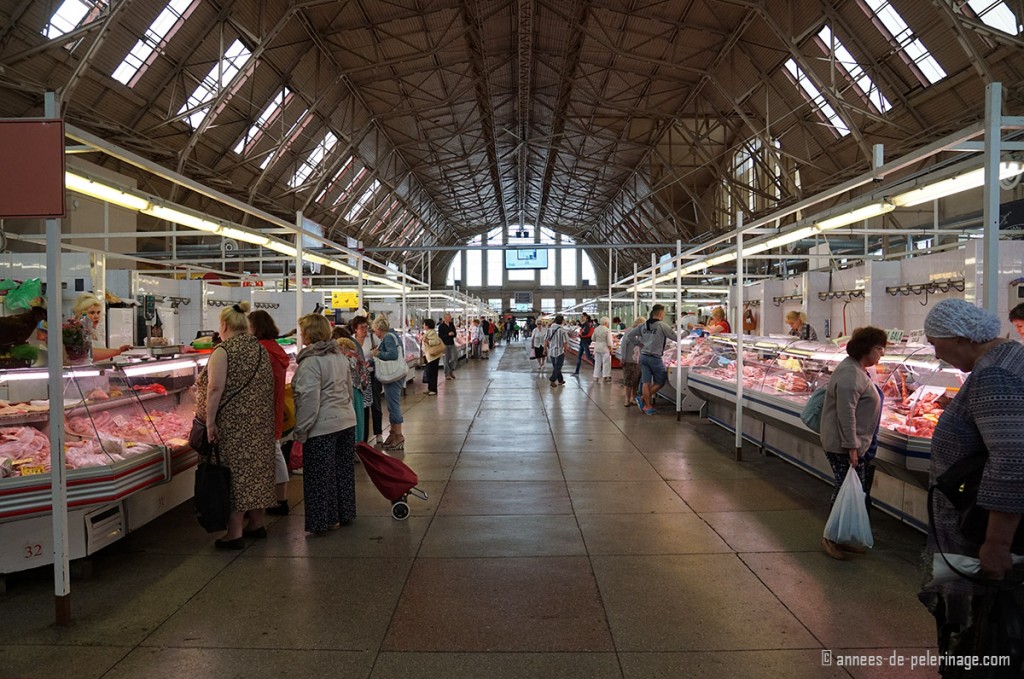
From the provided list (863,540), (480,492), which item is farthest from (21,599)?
(863,540)

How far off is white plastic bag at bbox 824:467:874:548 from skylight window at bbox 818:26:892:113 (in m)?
11.9

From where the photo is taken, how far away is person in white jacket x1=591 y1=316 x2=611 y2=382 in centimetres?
1527

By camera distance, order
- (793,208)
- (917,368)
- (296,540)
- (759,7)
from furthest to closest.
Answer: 1. (759,7)
2. (793,208)
3. (917,368)
4. (296,540)

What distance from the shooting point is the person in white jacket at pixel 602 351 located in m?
15.3

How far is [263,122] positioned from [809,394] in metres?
16.0

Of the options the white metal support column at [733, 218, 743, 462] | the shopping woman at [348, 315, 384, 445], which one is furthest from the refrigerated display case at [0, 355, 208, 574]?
the white metal support column at [733, 218, 743, 462]

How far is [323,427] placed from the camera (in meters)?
4.47

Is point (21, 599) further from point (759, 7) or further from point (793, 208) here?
point (759, 7)

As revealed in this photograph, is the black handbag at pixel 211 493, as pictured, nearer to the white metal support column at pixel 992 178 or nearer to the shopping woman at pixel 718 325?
the white metal support column at pixel 992 178

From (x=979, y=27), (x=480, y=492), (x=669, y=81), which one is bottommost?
(x=480, y=492)

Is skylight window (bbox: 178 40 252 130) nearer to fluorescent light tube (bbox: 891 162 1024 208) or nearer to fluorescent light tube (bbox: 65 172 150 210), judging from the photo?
fluorescent light tube (bbox: 65 172 150 210)

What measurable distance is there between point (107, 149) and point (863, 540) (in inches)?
199

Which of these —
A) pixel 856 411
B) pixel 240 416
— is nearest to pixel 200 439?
pixel 240 416

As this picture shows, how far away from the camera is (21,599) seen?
11.4 ft
